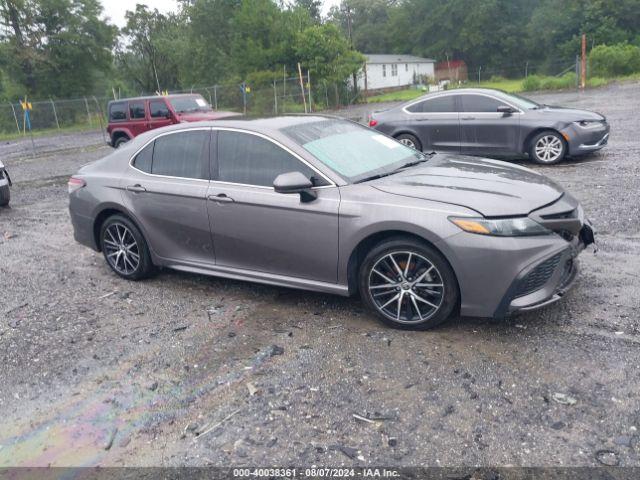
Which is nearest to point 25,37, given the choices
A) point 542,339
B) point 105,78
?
point 105,78

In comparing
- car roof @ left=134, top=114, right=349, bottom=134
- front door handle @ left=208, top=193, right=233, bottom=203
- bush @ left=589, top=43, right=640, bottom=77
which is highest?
bush @ left=589, top=43, right=640, bottom=77

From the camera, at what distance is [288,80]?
108 feet

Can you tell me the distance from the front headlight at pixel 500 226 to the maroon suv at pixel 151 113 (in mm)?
14148

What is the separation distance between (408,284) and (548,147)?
287 inches

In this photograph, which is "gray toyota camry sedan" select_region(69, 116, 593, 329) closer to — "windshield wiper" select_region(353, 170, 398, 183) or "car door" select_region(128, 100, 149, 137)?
"windshield wiper" select_region(353, 170, 398, 183)

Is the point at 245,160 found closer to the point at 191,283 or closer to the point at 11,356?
the point at 191,283

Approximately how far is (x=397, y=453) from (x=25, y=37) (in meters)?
52.3

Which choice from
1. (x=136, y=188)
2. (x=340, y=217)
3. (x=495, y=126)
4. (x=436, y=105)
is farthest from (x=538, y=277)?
(x=436, y=105)

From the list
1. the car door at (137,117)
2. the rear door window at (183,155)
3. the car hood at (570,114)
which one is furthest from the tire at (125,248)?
the car door at (137,117)

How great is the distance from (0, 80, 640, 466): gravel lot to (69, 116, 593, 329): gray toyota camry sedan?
32cm

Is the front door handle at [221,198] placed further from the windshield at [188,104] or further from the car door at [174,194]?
the windshield at [188,104]

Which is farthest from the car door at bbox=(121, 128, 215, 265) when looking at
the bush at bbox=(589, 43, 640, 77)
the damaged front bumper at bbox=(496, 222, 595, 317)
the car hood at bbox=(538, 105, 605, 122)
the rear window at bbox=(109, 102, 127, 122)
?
the bush at bbox=(589, 43, 640, 77)

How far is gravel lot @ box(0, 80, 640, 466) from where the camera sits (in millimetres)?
3104

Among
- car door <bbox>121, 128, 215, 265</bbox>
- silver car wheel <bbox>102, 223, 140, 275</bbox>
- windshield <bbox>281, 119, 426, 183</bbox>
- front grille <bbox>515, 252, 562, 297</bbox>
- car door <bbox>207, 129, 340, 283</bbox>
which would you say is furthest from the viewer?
silver car wheel <bbox>102, 223, 140, 275</bbox>
